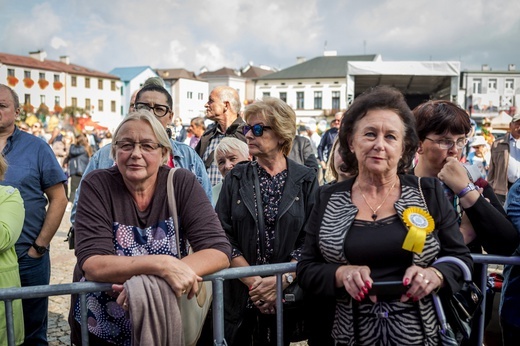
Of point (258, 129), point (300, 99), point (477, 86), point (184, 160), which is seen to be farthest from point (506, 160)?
point (477, 86)

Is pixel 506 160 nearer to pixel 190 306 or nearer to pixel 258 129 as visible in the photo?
pixel 258 129

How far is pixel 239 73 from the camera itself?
9100 centimetres

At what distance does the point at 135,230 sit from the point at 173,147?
4.50 ft

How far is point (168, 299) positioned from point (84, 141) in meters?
10.0

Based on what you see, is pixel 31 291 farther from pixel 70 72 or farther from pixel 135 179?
pixel 70 72

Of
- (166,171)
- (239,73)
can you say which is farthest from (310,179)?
(239,73)

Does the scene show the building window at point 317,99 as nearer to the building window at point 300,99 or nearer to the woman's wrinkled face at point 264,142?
the building window at point 300,99

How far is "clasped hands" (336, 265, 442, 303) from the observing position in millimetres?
1823

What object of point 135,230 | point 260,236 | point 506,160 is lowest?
point 260,236

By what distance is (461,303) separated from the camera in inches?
77.6

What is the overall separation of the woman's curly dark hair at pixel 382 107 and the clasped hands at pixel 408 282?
0.53 meters

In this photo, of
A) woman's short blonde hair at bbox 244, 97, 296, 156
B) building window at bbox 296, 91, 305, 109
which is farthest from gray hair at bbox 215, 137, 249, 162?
building window at bbox 296, 91, 305, 109

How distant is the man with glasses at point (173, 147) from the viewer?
133 inches

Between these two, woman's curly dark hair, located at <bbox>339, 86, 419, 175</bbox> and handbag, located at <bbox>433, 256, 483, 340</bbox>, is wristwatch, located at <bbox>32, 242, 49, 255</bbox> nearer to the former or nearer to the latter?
woman's curly dark hair, located at <bbox>339, 86, 419, 175</bbox>
